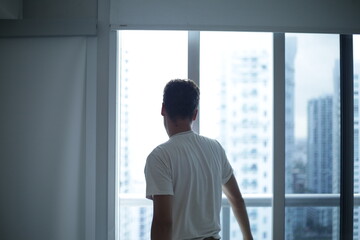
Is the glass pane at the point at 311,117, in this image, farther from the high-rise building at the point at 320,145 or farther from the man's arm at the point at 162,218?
the man's arm at the point at 162,218

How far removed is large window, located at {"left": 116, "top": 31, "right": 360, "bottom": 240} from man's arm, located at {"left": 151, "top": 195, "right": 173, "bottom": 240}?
2.77 ft

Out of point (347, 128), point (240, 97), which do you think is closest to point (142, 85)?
point (240, 97)

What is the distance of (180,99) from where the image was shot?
1.31 metres

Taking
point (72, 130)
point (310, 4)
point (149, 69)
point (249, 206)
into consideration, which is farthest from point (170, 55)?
point (249, 206)

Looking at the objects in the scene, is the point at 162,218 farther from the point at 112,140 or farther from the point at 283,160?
the point at 283,160

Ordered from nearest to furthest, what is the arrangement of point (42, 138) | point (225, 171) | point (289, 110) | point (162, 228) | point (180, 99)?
point (162, 228), point (180, 99), point (225, 171), point (42, 138), point (289, 110)

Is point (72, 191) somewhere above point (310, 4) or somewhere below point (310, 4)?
below

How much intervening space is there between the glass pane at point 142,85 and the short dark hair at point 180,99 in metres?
0.69

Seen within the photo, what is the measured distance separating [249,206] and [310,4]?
1.38 meters

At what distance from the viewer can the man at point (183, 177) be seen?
120cm

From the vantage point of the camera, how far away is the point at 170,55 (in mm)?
2016

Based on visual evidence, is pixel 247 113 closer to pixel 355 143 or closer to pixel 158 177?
pixel 355 143

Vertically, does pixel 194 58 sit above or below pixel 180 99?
above

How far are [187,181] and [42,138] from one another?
1115mm
